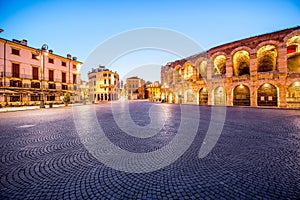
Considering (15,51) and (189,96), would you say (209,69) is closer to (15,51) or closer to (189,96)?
(189,96)

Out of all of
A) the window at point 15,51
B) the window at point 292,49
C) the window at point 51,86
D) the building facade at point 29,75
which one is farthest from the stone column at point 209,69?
the window at point 15,51

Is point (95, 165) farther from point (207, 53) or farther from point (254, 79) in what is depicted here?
point (207, 53)

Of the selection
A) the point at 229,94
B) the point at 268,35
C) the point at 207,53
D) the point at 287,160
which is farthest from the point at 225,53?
the point at 287,160

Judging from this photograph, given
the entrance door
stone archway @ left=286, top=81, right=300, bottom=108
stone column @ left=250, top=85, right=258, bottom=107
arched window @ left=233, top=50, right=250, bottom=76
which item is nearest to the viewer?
stone archway @ left=286, top=81, right=300, bottom=108

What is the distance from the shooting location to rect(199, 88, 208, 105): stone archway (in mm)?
24344

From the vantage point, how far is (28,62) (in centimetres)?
2677

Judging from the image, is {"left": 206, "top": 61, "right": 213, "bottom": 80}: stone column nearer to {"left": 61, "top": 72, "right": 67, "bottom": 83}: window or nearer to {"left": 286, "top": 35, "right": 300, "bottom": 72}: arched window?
{"left": 286, "top": 35, "right": 300, "bottom": 72}: arched window

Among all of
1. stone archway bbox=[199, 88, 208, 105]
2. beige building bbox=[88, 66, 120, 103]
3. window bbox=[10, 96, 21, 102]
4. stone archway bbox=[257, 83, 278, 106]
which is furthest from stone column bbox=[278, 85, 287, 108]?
beige building bbox=[88, 66, 120, 103]

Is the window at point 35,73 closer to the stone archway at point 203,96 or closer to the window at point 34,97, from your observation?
the window at point 34,97

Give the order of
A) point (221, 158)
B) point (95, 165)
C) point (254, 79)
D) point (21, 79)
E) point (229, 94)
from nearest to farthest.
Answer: point (95, 165)
point (221, 158)
point (254, 79)
point (229, 94)
point (21, 79)

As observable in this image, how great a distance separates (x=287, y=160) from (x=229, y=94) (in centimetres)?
1978

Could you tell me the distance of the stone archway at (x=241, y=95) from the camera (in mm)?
19750

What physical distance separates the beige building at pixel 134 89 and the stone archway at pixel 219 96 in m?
49.2

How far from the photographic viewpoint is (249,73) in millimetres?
21047
